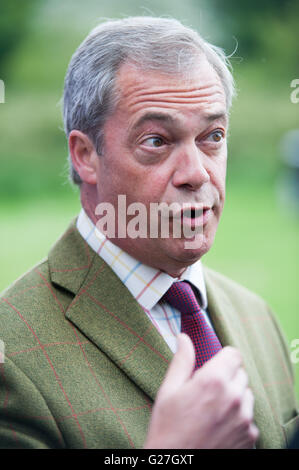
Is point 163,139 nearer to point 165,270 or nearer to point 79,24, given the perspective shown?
point 165,270

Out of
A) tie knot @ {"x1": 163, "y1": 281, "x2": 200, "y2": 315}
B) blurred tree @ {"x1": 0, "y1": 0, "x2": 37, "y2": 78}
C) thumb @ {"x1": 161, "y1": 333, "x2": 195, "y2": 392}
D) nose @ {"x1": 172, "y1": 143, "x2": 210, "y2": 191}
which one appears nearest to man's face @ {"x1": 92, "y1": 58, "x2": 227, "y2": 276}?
nose @ {"x1": 172, "y1": 143, "x2": 210, "y2": 191}

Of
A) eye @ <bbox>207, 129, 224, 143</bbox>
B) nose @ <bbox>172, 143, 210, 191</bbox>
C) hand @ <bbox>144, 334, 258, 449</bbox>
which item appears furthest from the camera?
eye @ <bbox>207, 129, 224, 143</bbox>

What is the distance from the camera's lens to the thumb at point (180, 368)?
137 cm

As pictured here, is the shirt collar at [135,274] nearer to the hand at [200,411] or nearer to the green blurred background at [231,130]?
the hand at [200,411]

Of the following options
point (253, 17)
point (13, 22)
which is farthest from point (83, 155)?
point (253, 17)

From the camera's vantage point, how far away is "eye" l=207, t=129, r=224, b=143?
1.83 meters

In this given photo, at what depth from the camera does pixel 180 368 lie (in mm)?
1387

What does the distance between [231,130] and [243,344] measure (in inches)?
311

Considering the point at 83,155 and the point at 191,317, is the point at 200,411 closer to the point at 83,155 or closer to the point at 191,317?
the point at 191,317

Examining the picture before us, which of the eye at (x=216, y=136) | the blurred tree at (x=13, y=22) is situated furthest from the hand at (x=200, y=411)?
the blurred tree at (x=13, y=22)

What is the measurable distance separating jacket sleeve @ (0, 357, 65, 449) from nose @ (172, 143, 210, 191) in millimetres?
706

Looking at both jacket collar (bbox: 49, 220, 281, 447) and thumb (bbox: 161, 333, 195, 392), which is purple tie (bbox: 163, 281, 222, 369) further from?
thumb (bbox: 161, 333, 195, 392)

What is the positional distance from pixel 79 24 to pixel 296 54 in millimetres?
4160
